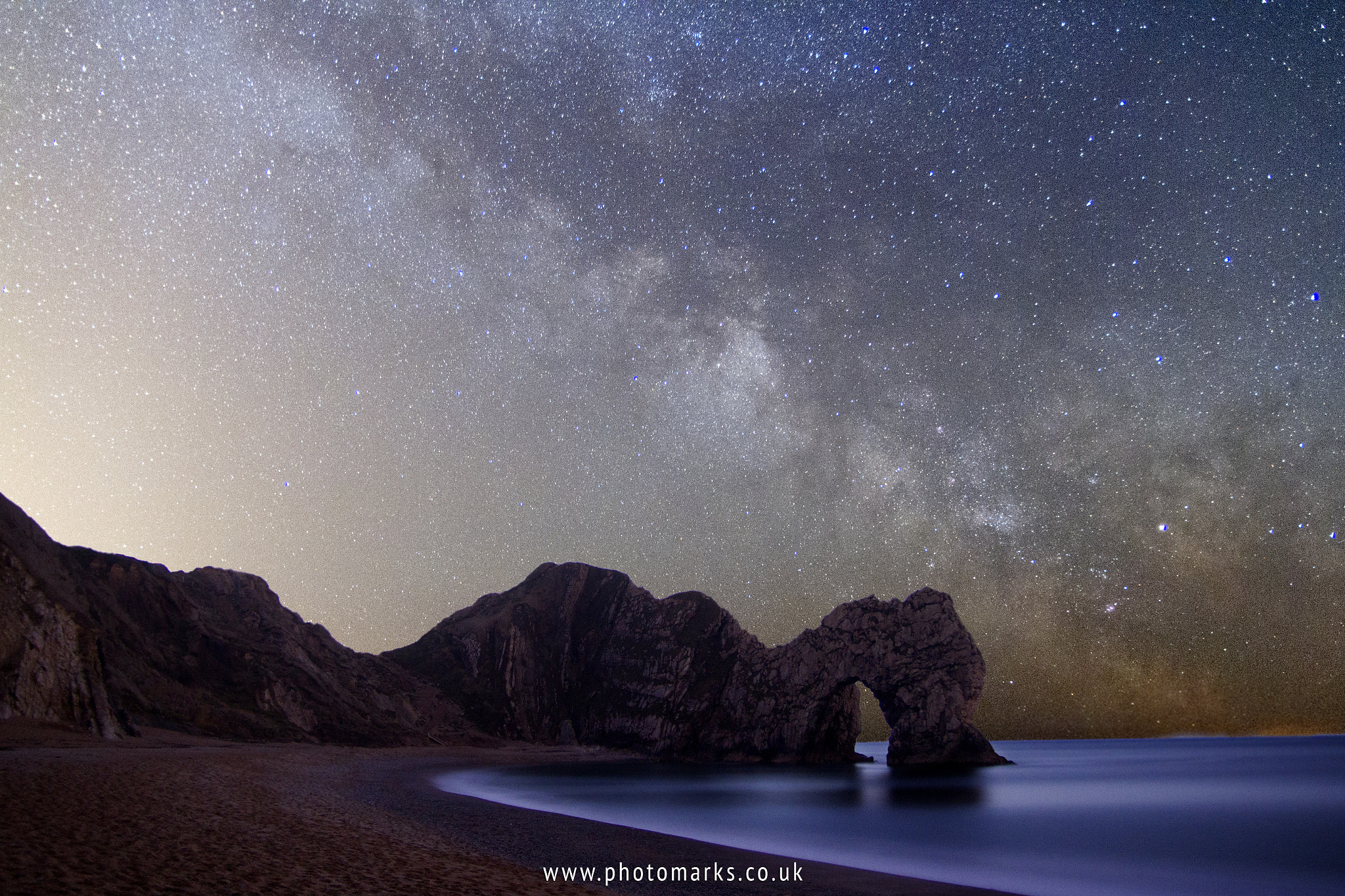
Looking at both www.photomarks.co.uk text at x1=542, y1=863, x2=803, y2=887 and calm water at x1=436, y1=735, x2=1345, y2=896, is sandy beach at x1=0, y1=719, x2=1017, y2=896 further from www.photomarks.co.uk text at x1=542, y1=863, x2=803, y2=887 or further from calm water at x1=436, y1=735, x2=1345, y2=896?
calm water at x1=436, y1=735, x2=1345, y2=896

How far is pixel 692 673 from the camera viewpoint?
5025 inches

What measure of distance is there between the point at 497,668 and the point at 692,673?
39.3 metres

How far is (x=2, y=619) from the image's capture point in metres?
41.9

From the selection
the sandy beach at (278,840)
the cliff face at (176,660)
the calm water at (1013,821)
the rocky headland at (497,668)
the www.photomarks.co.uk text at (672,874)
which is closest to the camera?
the sandy beach at (278,840)

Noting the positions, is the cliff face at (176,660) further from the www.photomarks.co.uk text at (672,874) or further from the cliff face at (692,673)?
the www.photomarks.co.uk text at (672,874)

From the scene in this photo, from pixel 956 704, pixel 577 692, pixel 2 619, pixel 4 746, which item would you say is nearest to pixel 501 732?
pixel 577 692

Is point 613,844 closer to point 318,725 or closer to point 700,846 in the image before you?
point 700,846

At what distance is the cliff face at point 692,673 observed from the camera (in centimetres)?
8819

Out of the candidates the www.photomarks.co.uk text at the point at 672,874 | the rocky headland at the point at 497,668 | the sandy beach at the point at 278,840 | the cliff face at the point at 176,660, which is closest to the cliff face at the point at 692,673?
the rocky headland at the point at 497,668

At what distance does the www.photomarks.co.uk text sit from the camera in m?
15.9

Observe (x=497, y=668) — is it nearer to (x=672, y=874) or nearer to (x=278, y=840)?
(x=672, y=874)

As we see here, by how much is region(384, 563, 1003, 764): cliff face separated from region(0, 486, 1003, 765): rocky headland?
288 mm

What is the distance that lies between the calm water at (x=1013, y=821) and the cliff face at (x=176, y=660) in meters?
24.7

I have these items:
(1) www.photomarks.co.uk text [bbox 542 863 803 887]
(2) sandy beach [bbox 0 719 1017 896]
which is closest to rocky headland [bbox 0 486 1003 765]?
(2) sandy beach [bbox 0 719 1017 896]
